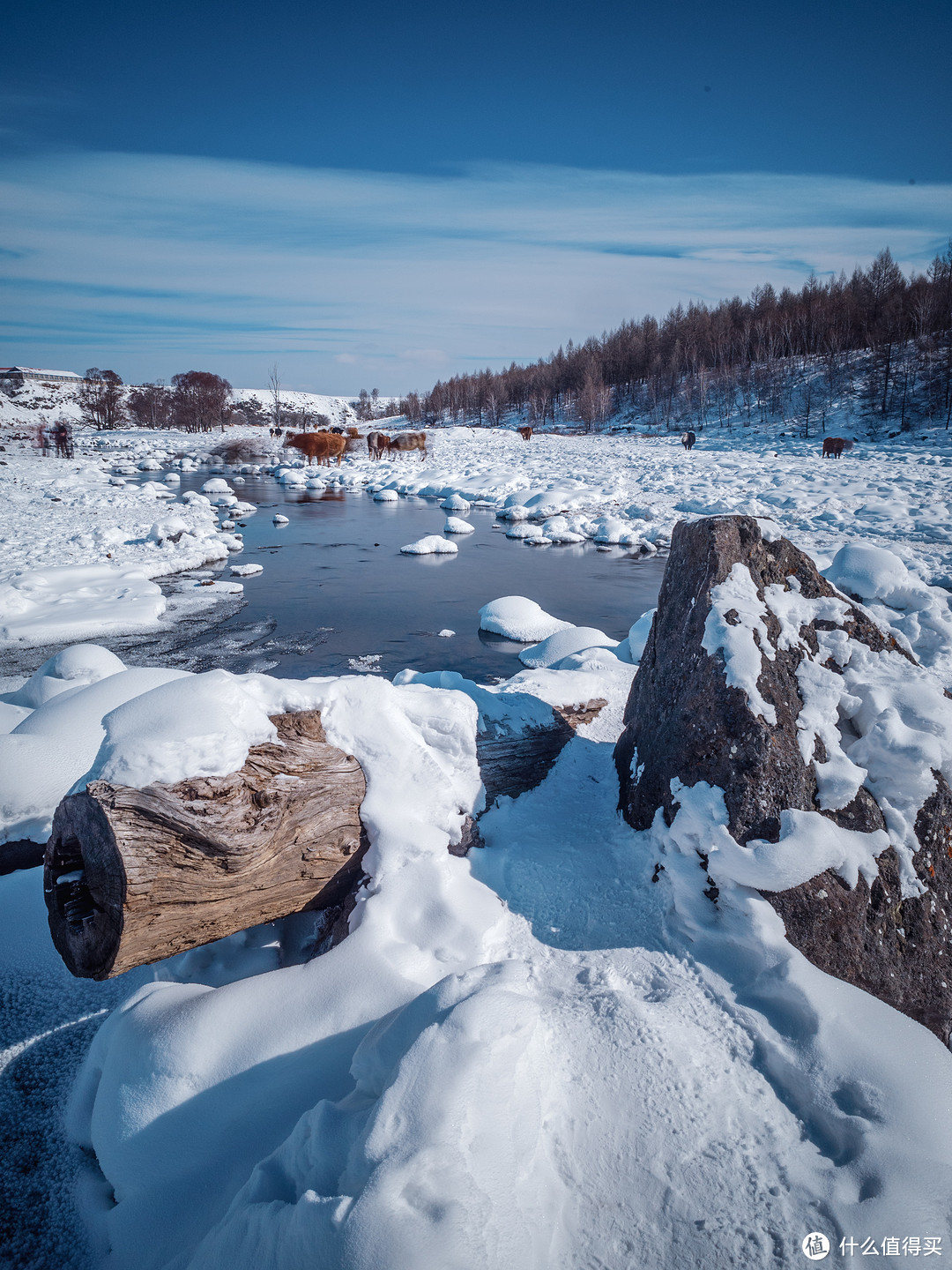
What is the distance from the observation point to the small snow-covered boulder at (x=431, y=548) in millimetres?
12477

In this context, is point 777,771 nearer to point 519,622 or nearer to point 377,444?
point 519,622

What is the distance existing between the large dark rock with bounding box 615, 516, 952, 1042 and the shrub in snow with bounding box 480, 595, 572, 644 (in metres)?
4.51

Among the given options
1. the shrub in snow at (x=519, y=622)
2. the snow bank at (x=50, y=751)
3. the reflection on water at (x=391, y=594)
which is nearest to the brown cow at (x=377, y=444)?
the reflection on water at (x=391, y=594)

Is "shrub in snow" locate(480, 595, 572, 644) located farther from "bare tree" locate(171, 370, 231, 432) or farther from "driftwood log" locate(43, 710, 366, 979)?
"bare tree" locate(171, 370, 231, 432)

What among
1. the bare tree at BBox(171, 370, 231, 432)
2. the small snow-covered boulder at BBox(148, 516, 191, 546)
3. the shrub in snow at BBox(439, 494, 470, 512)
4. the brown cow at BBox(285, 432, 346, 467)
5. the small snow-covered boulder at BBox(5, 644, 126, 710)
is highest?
the bare tree at BBox(171, 370, 231, 432)

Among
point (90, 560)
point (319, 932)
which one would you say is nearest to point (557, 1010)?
point (319, 932)

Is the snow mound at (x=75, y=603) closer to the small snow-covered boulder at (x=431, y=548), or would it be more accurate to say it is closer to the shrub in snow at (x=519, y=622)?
the shrub in snow at (x=519, y=622)

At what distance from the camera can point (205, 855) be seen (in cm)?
195

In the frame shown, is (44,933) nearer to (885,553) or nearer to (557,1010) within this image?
(557,1010)

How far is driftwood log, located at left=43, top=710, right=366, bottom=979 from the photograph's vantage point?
180cm

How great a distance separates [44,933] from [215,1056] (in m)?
1.43

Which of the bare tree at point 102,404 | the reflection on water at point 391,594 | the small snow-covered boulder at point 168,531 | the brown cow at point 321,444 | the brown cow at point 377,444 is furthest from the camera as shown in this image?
the bare tree at point 102,404

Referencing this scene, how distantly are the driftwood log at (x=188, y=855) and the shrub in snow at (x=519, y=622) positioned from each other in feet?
17.6

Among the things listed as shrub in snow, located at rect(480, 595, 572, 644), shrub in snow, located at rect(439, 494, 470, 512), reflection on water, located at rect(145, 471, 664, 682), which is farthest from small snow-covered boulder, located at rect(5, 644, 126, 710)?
shrub in snow, located at rect(439, 494, 470, 512)
